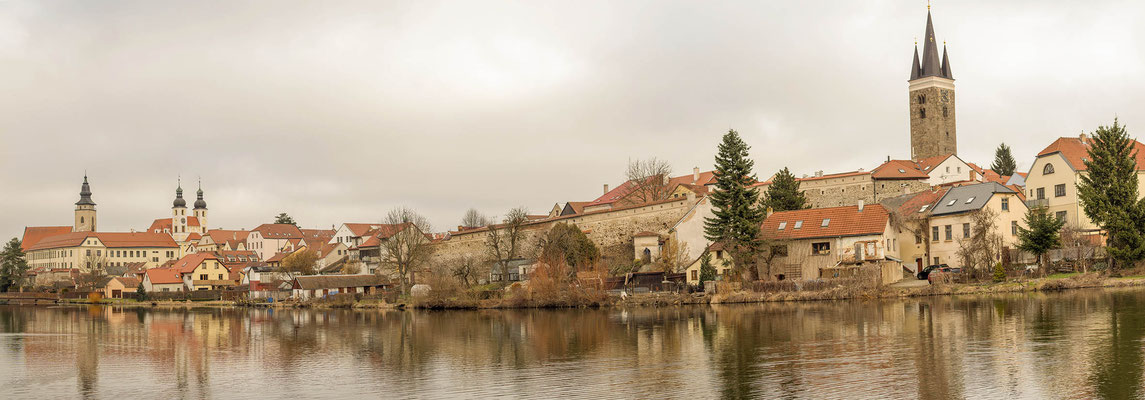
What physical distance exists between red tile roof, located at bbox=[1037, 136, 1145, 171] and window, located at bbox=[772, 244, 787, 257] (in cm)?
1557

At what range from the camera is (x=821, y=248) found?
47.4m

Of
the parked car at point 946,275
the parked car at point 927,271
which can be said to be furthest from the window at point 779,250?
the parked car at point 946,275

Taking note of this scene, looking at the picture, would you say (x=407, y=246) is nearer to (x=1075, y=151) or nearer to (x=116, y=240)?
(x=1075, y=151)

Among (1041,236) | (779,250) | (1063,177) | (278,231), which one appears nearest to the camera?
(1041,236)

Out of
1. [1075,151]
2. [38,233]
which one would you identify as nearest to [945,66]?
[1075,151]

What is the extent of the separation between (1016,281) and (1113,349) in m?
20.1

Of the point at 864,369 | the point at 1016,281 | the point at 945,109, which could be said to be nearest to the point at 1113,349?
the point at 864,369

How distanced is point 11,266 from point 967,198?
95.9 meters

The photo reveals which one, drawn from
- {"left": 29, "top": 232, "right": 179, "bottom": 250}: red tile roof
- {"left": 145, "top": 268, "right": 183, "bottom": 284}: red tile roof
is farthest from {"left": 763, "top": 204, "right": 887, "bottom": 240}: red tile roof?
{"left": 29, "top": 232, "right": 179, "bottom": 250}: red tile roof

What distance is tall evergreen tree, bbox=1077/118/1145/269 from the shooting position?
40188 millimetres

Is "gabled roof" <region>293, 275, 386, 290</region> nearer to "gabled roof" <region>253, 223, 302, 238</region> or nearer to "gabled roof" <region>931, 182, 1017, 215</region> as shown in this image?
"gabled roof" <region>931, 182, 1017, 215</region>

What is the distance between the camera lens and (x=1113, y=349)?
21.5m

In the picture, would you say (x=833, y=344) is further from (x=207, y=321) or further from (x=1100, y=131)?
(x=207, y=321)

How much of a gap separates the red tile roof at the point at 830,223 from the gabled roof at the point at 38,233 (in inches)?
4838
